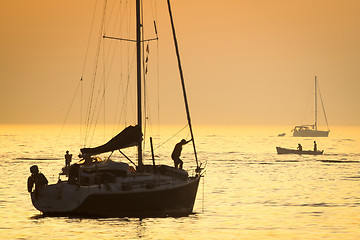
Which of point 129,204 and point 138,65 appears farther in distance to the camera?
Result: point 138,65

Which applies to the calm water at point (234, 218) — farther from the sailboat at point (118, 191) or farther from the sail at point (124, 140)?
the sail at point (124, 140)

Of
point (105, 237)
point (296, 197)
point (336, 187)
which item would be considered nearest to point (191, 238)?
point (105, 237)

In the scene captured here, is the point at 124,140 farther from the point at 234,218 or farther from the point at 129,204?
the point at 234,218

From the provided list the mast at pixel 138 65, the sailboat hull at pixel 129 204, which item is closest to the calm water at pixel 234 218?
the sailboat hull at pixel 129 204

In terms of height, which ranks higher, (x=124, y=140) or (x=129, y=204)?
(x=124, y=140)

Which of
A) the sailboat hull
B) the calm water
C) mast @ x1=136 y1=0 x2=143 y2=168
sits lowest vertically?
the calm water

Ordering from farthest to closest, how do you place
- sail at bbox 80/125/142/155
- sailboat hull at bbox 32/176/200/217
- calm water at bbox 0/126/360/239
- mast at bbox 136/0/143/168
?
mast at bbox 136/0/143/168, sail at bbox 80/125/142/155, sailboat hull at bbox 32/176/200/217, calm water at bbox 0/126/360/239

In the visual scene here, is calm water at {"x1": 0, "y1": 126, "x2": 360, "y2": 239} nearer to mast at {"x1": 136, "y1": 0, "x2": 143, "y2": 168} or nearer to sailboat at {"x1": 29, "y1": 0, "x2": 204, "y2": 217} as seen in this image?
sailboat at {"x1": 29, "y1": 0, "x2": 204, "y2": 217}

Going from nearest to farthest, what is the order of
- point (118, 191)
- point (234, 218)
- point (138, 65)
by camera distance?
point (118, 191) → point (234, 218) → point (138, 65)

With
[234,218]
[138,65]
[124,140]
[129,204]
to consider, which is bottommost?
[234,218]

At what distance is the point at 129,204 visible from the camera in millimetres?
39344

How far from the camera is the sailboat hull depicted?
38844 mm

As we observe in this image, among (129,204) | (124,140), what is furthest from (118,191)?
(124,140)

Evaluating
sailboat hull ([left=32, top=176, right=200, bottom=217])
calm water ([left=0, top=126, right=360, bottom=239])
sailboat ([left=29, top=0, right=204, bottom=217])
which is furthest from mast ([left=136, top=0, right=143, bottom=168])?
calm water ([left=0, top=126, right=360, bottom=239])
